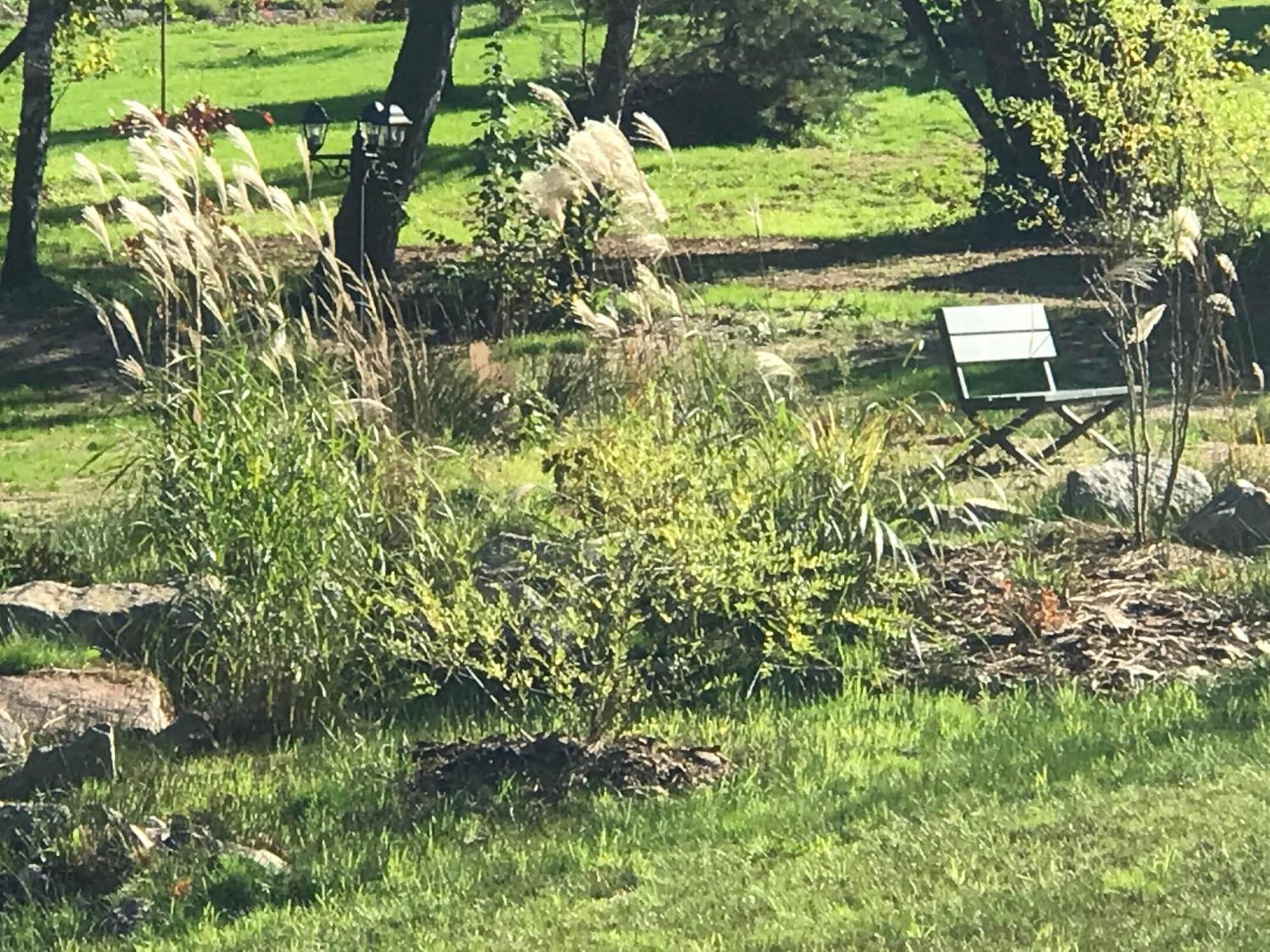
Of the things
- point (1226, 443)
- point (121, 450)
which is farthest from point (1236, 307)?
point (121, 450)

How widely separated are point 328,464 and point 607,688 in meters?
1.53

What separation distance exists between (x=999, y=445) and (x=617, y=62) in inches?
346

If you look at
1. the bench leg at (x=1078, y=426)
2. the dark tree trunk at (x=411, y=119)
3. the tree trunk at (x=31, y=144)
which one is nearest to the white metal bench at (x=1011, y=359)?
the bench leg at (x=1078, y=426)

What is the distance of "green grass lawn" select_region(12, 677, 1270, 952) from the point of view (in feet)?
17.5

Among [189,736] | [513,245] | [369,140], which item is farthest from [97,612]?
[513,245]

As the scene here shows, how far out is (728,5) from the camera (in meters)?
27.2

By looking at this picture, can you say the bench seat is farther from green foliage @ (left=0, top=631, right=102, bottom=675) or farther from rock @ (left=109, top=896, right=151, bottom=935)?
rock @ (left=109, top=896, right=151, bottom=935)

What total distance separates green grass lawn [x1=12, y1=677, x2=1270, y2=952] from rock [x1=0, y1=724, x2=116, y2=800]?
5.0 inches

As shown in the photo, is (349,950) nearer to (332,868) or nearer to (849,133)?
(332,868)

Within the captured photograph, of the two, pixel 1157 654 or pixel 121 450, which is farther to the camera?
pixel 121 450

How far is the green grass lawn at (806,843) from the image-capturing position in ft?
17.5

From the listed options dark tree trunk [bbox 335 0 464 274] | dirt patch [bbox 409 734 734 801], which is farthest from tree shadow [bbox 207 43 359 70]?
dirt patch [bbox 409 734 734 801]

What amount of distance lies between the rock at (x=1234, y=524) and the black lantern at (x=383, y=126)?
6.86 meters

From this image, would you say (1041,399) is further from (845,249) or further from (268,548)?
(845,249)
